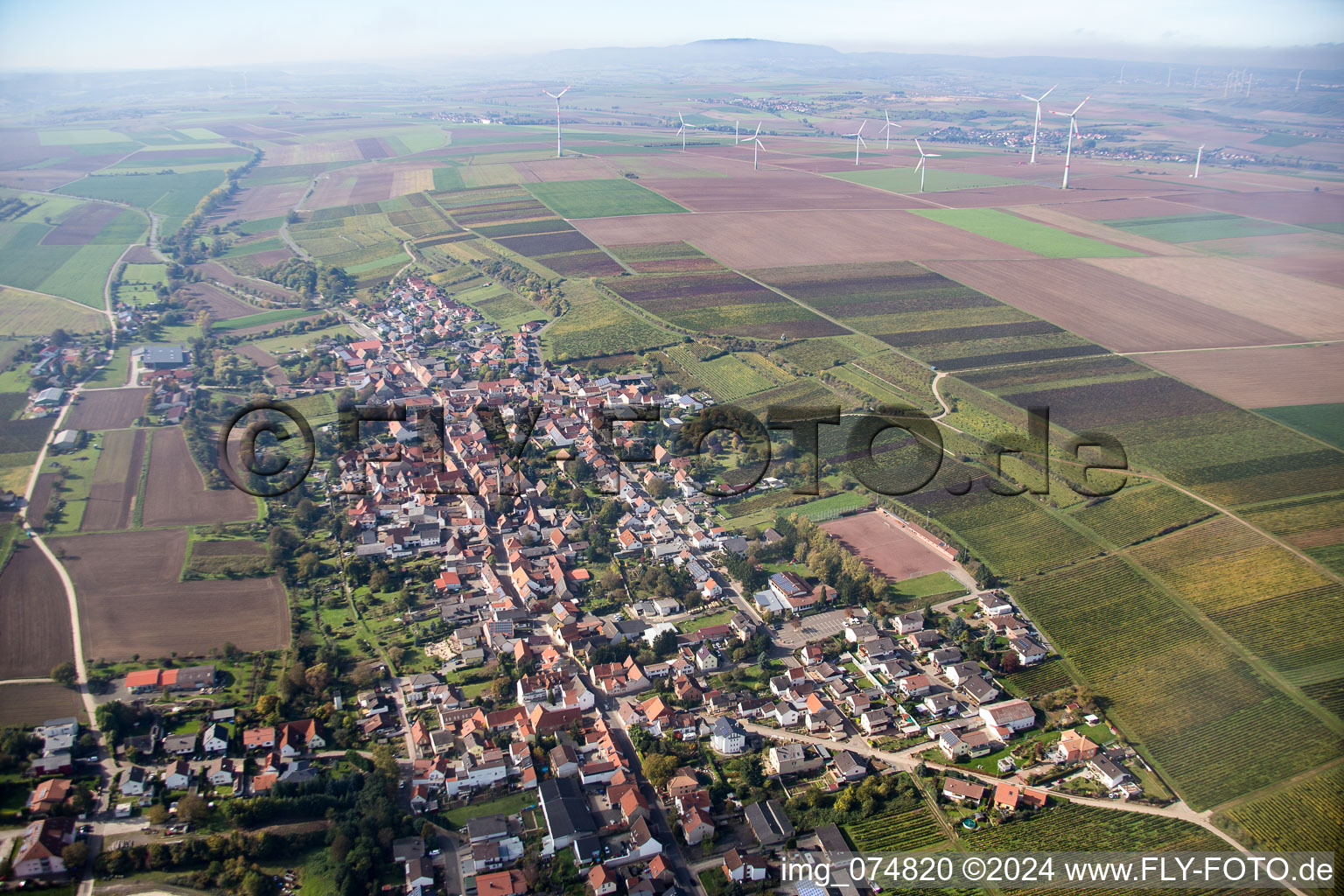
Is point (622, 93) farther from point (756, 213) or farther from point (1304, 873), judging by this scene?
point (1304, 873)

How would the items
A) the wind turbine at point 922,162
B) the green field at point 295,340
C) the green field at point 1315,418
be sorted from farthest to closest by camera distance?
the wind turbine at point 922,162 → the green field at point 295,340 → the green field at point 1315,418

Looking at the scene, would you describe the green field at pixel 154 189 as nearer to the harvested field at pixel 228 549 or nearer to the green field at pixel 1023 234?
the harvested field at pixel 228 549

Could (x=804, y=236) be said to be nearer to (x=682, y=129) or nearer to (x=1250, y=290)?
(x=1250, y=290)

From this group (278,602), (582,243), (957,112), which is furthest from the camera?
(957,112)

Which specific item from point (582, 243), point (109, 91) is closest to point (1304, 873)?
point (582, 243)

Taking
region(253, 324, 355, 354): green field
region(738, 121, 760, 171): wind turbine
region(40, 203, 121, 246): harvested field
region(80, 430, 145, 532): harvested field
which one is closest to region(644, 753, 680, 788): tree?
region(80, 430, 145, 532): harvested field

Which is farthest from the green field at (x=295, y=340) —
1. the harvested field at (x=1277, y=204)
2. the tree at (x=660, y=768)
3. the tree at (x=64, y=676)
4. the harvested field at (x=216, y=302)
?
the harvested field at (x=1277, y=204)
